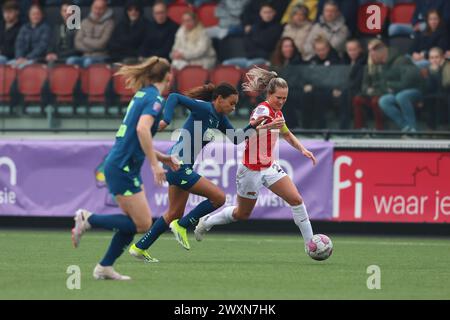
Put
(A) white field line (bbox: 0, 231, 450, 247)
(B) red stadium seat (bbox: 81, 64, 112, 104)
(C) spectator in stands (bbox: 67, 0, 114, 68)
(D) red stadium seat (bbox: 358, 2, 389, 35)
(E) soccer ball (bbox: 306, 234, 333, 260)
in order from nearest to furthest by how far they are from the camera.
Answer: (E) soccer ball (bbox: 306, 234, 333, 260)
(A) white field line (bbox: 0, 231, 450, 247)
(B) red stadium seat (bbox: 81, 64, 112, 104)
(D) red stadium seat (bbox: 358, 2, 389, 35)
(C) spectator in stands (bbox: 67, 0, 114, 68)

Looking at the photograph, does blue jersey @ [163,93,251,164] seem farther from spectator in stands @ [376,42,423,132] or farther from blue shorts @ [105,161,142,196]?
spectator in stands @ [376,42,423,132]

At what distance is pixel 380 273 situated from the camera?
1022cm

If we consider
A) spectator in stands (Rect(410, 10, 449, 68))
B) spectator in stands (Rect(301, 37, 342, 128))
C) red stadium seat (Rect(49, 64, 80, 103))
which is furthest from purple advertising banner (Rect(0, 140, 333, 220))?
spectator in stands (Rect(410, 10, 449, 68))

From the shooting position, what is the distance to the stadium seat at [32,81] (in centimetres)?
1653

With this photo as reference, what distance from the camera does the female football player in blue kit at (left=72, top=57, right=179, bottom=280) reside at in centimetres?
906

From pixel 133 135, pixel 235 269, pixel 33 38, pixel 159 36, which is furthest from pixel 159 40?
pixel 133 135

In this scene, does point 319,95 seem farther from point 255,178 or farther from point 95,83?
point 255,178

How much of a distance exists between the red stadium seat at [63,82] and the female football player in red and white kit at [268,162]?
5.45 metres

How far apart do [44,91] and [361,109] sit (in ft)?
15.1

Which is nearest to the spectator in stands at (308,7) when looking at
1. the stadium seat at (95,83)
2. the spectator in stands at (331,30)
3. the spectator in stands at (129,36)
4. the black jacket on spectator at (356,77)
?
the spectator in stands at (331,30)

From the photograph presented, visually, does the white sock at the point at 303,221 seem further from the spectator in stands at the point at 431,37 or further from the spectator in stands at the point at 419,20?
the spectator in stands at the point at 419,20

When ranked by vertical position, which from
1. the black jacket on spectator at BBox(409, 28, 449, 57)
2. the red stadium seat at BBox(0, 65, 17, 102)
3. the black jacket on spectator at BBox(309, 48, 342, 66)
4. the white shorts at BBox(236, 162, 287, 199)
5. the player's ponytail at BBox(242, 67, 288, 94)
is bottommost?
the white shorts at BBox(236, 162, 287, 199)

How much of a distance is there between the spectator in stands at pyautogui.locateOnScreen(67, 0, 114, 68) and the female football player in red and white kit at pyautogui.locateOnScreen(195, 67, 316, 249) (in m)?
6.05

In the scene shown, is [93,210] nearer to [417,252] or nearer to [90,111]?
[90,111]
